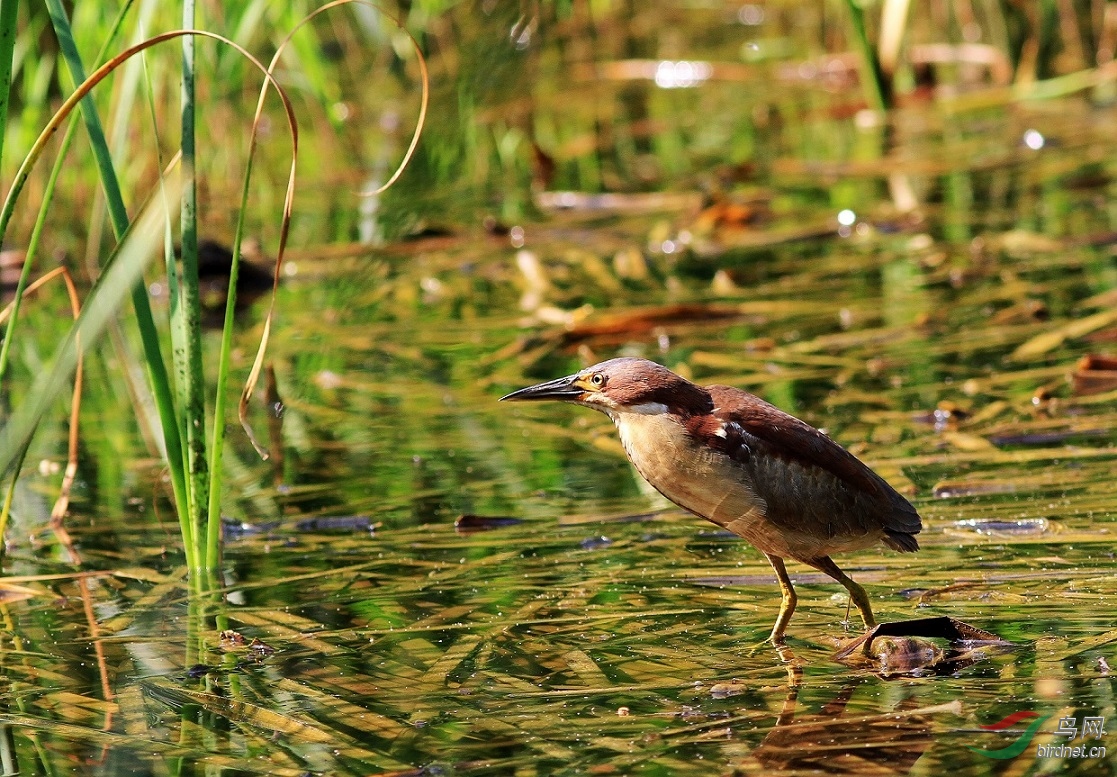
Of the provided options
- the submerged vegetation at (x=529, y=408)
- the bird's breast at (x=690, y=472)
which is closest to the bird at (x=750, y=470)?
the bird's breast at (x=690, y=472)

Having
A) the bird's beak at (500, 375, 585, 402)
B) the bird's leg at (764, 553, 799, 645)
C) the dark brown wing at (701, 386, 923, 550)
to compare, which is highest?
the bird's beak at (500, 375, 585, 402)

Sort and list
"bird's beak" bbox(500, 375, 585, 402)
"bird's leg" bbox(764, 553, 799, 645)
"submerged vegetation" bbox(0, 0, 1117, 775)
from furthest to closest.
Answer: "bird's beak" bbox(500, 375, 585, 402), "bird's leg" bbox(764, 553, 799, 645), "submerged vegetation" bbox(0, 0, 1117, 775)

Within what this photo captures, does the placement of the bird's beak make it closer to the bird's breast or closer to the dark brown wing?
the bird's breast

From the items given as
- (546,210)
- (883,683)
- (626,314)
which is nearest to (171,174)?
(883,683)

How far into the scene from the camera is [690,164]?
29.3ft

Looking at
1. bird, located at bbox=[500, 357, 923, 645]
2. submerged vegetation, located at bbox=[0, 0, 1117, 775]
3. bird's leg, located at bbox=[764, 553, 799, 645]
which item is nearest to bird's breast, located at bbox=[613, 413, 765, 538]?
bird, located at bbox=[500, 357, 923, 645]

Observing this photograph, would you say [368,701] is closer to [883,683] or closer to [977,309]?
[883,683]

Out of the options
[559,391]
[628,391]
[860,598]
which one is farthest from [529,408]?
[860,598]

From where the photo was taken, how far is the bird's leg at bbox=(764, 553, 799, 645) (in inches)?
128

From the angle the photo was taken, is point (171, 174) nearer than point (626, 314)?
Yes

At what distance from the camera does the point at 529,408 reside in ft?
17.8

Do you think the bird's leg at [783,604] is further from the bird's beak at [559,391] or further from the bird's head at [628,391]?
the bird's beak at [559,391]

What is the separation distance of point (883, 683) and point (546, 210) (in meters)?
5.40

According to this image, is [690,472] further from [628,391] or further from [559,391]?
[559,391]
